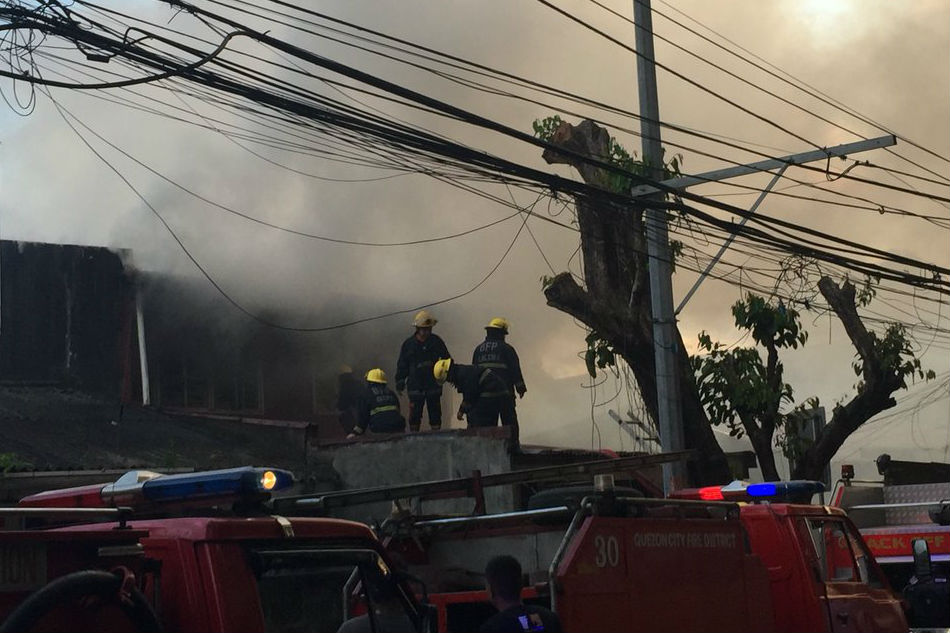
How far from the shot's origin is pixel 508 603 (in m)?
4.83

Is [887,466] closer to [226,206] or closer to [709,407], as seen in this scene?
[709,407]

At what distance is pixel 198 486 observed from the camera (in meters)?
4.49

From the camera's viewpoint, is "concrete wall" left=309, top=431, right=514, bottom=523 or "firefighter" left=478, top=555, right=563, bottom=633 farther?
"concrete wall" left=309, top=431, right=514, bottom=523

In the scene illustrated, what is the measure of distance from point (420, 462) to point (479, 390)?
142cm

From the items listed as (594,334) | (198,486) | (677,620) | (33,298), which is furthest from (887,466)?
(33,298)

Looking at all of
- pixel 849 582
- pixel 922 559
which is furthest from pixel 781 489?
pixel 922 559

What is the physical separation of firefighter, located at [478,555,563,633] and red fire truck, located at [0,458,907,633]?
0.86 feet

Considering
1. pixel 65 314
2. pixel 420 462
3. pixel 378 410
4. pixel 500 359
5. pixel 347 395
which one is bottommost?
pixel 420 462

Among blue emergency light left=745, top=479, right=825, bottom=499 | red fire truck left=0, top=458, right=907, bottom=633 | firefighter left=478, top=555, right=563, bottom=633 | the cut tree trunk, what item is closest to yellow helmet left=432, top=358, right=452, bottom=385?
the cut tree trunk

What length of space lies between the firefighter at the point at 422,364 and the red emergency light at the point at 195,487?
8.98m

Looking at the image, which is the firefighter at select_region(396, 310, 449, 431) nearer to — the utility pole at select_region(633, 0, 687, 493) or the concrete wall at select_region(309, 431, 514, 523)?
the concrete wall at select_region(309, 431, 514, 523)

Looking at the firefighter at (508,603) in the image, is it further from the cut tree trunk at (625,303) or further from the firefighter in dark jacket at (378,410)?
the firefighter in dark jacket at (378,410)

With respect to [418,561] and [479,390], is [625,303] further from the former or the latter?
[418,561]

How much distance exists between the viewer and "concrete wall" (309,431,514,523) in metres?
11.1
